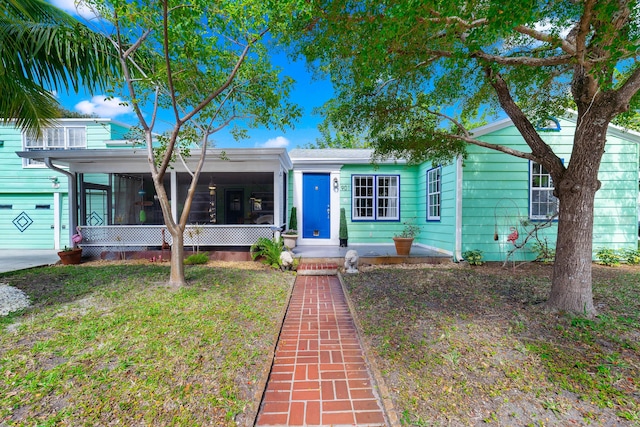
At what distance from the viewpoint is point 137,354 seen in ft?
8.72

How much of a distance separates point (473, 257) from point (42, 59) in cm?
864

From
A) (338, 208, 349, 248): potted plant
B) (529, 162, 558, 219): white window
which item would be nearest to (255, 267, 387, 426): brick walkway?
(338, 208, 349, 248): potted plant

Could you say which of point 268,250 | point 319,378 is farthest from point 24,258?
point 319,378

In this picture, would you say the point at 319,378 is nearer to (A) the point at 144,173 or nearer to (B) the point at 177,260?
(B) the point at 177,260

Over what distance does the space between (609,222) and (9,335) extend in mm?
10852

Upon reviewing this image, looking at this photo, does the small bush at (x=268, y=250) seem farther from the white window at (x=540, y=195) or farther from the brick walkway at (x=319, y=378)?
the white window at (x=540, y=195)

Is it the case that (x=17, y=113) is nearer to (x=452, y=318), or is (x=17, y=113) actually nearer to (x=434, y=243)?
(x=452, y=318)

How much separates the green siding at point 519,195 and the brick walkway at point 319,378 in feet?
14.8

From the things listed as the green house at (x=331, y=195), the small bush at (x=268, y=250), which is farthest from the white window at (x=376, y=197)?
the small bush at (x=268, y=250)

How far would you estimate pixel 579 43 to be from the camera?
2.85 metres

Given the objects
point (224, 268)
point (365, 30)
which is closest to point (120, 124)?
point (224, 268)

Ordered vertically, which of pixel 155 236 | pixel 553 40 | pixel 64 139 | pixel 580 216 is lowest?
pixel 155 236

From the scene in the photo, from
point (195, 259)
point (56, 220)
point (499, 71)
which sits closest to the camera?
point (499, 71)

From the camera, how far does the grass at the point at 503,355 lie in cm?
200
